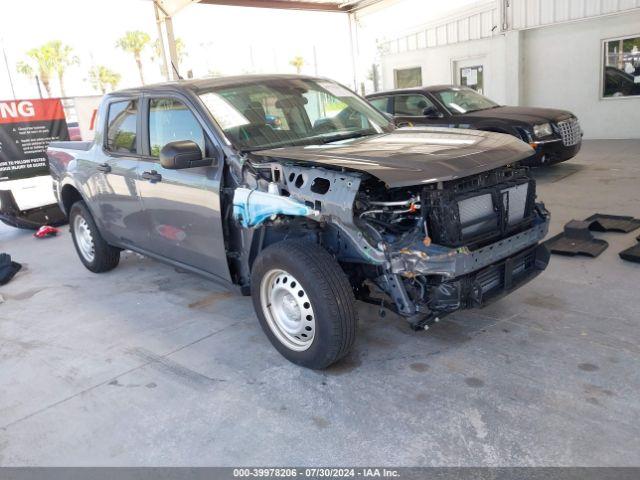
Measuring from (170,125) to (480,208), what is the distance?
2436mm

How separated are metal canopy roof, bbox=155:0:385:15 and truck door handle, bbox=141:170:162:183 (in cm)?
736

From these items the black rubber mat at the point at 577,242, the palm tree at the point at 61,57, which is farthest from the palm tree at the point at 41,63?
the black rubber mat at the point at 577,242

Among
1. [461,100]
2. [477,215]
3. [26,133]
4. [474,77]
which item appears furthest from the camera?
[474,77]

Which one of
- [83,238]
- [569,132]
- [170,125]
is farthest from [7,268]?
[569,132]

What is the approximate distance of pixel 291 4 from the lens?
41.4 ft

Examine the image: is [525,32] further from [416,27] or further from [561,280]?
[561,280]

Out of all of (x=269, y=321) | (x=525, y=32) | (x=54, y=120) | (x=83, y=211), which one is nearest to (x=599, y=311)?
(x=269, y=321)

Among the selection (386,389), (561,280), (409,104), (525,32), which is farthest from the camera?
(525,32)

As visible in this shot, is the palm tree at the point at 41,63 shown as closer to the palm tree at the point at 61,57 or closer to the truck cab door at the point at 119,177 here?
the palm tree at the point at 61,57

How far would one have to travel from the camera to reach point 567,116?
29.6ft

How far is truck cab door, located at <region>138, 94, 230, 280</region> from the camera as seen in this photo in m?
3.82

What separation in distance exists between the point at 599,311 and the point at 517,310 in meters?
0.57

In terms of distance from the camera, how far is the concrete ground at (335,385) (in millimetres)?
2695

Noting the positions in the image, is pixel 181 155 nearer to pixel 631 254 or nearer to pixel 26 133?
pixel 631 254
